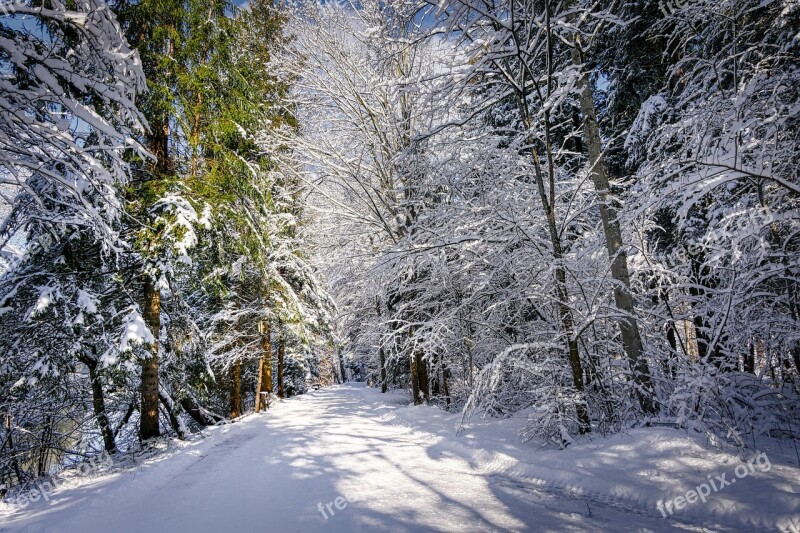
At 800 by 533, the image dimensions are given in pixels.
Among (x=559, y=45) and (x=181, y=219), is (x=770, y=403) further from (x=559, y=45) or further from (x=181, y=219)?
(x=181, y=219)

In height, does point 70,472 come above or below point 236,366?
below

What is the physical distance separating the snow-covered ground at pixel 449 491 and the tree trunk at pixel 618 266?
925mm

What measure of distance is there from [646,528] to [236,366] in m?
13.0

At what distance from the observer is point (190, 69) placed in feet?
28.2

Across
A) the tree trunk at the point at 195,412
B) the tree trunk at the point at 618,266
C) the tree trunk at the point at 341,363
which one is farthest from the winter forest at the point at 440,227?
Result: the tree trunk at the point at 341,363

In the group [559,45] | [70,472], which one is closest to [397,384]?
[70,472]

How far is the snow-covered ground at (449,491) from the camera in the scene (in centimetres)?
268

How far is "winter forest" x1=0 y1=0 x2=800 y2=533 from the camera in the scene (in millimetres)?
3488

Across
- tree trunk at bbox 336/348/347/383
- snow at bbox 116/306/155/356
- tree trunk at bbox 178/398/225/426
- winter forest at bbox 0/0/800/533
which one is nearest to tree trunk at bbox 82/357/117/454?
winter forest at bbox 0/0/800/533

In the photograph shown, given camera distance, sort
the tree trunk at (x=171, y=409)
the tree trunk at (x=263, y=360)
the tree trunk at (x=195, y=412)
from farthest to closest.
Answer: the tree trunk at (x=263, y=360) → the tree trunk at (x=195, y=412) → the tree trunk at (x=171, y=409)

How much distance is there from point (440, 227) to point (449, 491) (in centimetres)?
382

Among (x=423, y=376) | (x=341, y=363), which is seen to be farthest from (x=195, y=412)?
(x=341, y=363)

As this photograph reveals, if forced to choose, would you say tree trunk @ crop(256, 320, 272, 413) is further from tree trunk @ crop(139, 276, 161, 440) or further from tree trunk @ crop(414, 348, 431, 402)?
tree trunk @ crop(414, 348, 431, 402)

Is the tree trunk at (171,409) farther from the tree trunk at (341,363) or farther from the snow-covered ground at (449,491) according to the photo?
the tree trunk at (341,363)
